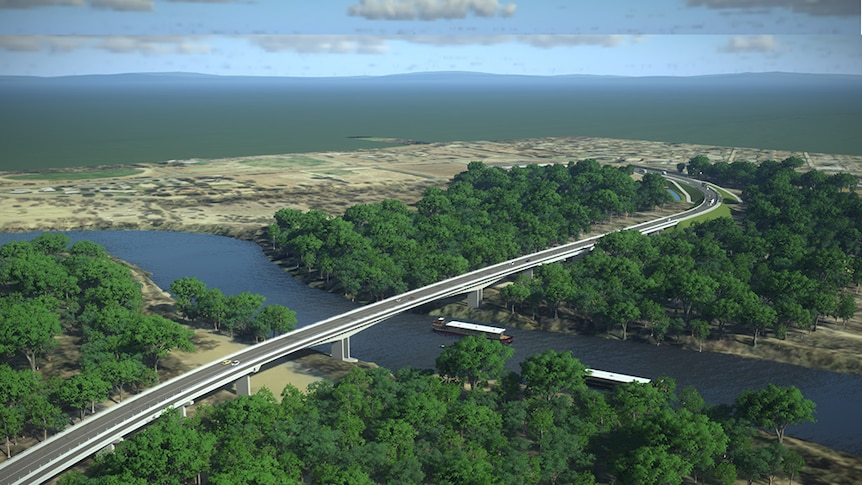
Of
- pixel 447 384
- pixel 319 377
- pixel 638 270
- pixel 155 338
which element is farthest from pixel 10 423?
pixel 638 270

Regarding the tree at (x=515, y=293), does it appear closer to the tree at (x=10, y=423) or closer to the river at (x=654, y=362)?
the river at (x=654, y=362)

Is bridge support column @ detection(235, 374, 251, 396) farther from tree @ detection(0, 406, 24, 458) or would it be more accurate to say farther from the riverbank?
tree @ detection(0, 406, 24, 458)

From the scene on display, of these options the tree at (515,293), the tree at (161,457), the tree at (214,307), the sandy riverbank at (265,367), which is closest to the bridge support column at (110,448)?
the tree at (161,457)

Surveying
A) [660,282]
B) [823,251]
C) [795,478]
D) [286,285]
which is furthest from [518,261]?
[795,478]

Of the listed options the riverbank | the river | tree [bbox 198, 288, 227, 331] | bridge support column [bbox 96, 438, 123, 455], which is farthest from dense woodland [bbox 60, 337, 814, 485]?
tree [bbox 198, 288, 227, 331]

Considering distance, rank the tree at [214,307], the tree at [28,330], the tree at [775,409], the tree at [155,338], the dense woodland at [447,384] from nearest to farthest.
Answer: the dense woodland at [447,384]
the tree at [775,409]
the tree at [28,330]
the tree at [155,338]
the tree at [214,307]

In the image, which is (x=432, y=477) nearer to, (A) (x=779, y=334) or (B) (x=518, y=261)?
(A) (x=779, y=334)

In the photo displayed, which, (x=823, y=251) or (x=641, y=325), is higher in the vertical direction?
(x=823, y=251)
